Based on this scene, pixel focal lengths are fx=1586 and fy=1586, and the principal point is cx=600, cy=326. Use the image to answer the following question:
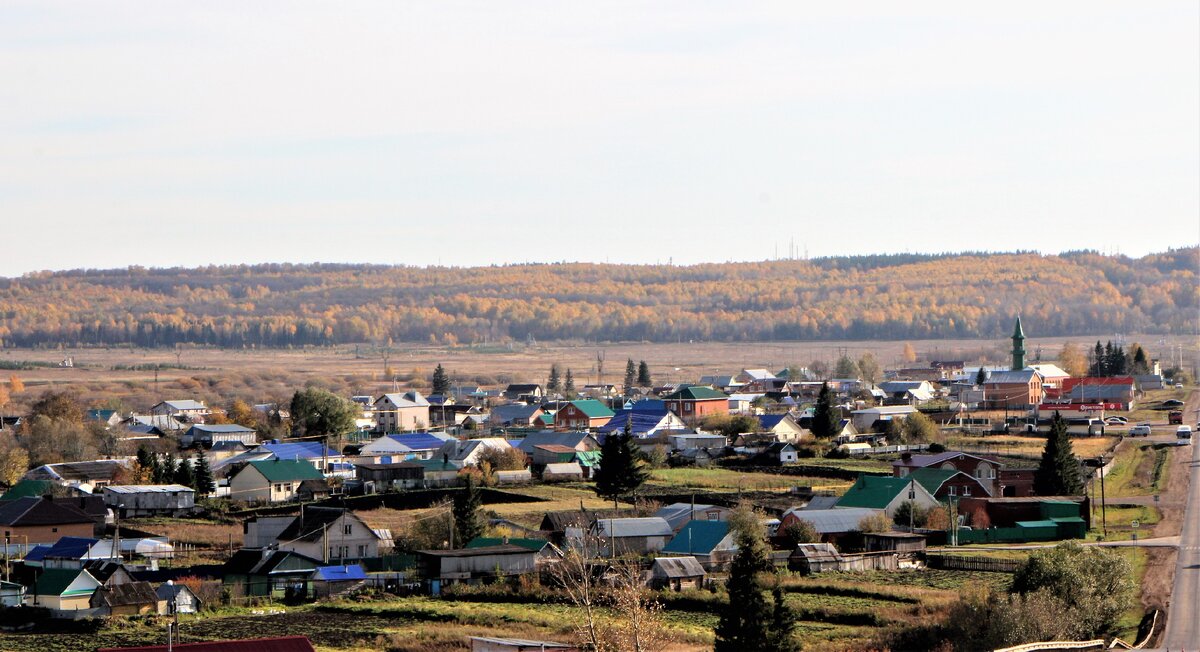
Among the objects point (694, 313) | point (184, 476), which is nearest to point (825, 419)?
point (184, 476)

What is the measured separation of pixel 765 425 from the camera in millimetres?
56719

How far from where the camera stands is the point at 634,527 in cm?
3300

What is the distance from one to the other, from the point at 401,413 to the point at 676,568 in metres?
37.2

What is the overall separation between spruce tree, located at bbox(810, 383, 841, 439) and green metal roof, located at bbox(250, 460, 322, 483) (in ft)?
60.2

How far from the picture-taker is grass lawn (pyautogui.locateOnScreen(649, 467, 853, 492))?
4300 centimetres

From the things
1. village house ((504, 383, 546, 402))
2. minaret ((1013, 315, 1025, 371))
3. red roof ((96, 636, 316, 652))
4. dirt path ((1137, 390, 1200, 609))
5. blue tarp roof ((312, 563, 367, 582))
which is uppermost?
minaret ((1013, 315, 1025, 371))

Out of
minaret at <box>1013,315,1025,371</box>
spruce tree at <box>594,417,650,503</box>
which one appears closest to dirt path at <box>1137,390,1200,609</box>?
spruce tree at <box>594,417,650,503</box>

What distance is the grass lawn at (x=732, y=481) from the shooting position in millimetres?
43000

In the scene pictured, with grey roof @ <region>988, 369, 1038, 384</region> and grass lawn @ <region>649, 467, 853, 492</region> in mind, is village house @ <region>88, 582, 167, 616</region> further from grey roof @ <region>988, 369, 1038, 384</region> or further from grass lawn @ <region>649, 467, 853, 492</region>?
grey roof @ <region>988, 369, 1038, 384</region>

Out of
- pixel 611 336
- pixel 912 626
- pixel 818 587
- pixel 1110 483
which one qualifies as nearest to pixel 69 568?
pixel 818 587

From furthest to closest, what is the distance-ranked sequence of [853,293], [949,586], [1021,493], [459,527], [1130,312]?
1. [853,293]
2. [1130,312]
3. [1021,493]
4. [459,527]
5. [949,586]

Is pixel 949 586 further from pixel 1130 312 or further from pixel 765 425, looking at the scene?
pixel 1130 312

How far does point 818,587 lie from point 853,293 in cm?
16793

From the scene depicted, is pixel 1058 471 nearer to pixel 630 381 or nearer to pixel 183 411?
pixel 183 411
